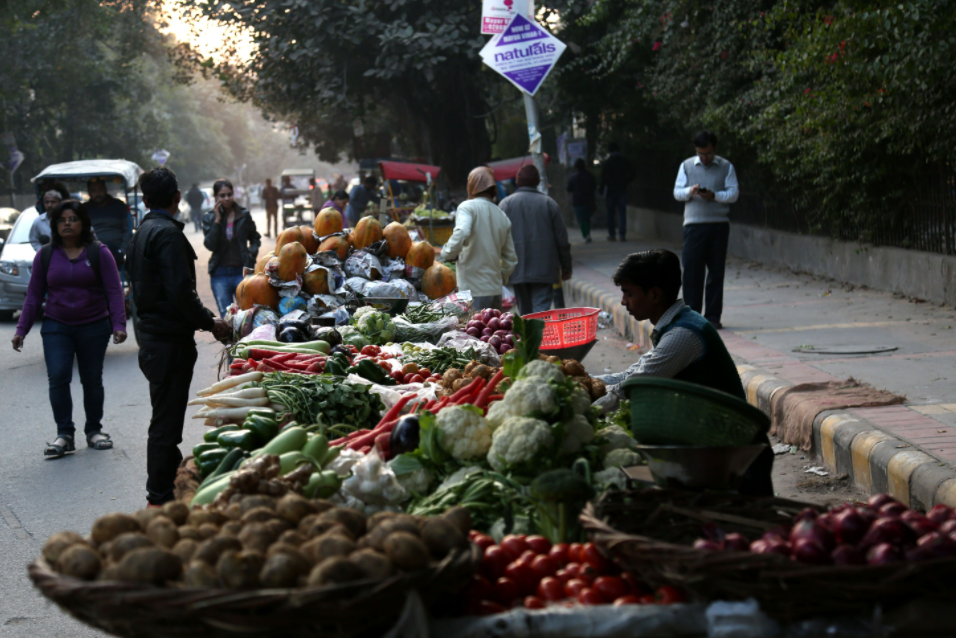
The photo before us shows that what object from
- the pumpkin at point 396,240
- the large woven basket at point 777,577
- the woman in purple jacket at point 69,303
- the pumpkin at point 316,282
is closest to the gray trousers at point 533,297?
the pumpkin at point 396,240

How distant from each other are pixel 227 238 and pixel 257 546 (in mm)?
8211

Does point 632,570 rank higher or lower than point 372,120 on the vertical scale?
lower

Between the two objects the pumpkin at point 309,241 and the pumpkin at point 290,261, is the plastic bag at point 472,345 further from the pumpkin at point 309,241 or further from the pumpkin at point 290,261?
the pumpkin at point 309,241

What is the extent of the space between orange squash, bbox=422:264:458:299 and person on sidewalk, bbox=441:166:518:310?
341 mm

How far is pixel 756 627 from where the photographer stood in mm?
2234

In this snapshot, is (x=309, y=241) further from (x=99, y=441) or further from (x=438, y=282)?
(x=99, y=441)

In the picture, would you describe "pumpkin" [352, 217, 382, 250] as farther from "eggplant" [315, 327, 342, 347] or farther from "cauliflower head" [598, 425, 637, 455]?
"cauliflower head" [598, 425, 637, 455]

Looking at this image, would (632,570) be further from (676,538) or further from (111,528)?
(111,528)

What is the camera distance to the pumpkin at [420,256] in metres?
8.11

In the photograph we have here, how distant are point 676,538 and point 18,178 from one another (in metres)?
47.5

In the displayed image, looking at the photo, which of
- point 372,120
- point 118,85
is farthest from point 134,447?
point 118,85

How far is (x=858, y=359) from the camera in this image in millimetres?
7426

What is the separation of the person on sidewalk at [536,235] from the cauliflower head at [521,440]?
6014 mm

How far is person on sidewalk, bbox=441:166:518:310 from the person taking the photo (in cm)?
839
